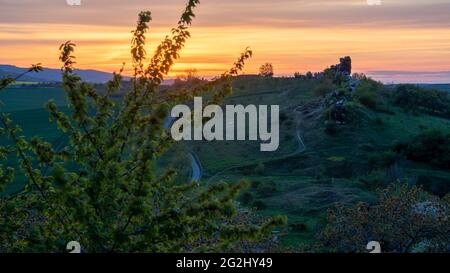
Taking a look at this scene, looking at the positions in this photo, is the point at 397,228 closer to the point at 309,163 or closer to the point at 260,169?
the point at 260,169

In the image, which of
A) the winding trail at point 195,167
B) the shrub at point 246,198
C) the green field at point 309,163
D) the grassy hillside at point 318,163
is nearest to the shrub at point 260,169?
the grassy hillside at point 318,163

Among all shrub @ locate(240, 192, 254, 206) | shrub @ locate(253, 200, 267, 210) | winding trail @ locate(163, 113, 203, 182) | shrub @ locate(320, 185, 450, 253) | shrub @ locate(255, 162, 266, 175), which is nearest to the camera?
shrub @ locate(320, 185, 450, 253)

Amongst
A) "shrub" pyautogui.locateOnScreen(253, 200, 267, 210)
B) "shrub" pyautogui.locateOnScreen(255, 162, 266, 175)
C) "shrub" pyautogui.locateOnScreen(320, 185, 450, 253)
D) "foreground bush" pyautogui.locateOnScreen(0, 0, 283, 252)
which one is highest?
"foreground bush" pyautogui.locateOnScreen(0, 0, 283, 252)

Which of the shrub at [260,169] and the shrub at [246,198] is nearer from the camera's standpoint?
the shrub at [246,198]

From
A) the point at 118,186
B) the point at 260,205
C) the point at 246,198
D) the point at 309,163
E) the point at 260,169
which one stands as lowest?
the point at 260,169

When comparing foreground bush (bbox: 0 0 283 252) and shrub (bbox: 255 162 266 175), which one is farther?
shrub (bbox: 255 162 266 175)

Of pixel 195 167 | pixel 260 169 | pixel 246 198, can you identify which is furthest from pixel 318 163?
pixel 246 198

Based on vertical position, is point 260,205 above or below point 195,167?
above

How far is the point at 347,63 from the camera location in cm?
13812

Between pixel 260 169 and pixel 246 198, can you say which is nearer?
pixel 246 198

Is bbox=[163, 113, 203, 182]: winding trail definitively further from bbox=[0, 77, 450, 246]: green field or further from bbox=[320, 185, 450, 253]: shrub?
bbox=[320, 185, 450, 253]: shrub

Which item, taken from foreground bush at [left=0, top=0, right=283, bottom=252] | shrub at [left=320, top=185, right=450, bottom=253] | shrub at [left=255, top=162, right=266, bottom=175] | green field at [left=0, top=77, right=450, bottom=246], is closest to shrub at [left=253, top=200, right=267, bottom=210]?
green field at [left=0, top=77, right=450, bottom=246]

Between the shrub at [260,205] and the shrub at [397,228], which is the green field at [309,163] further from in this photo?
the shrub at [397,228]
